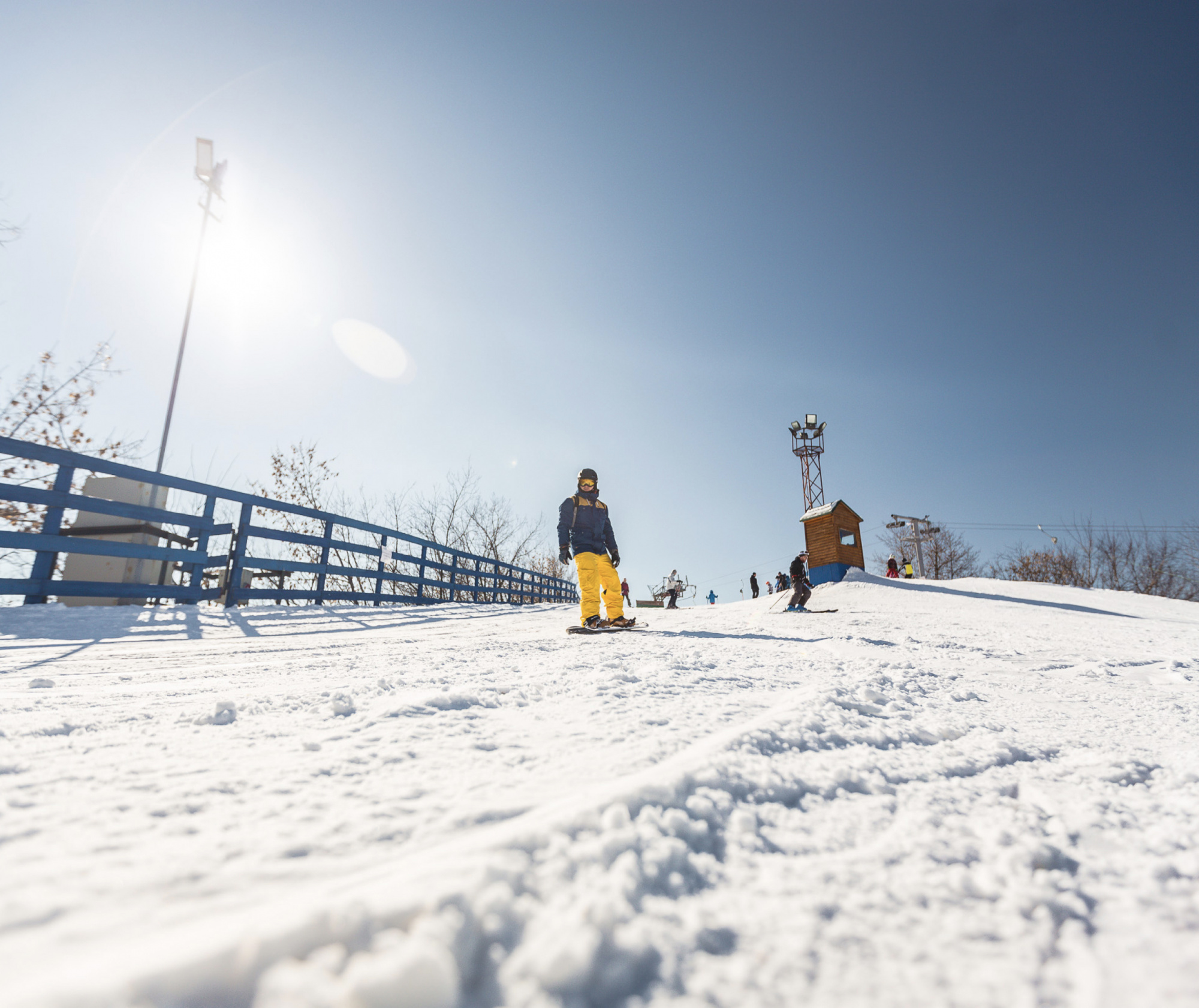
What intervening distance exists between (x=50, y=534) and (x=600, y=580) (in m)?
5.31

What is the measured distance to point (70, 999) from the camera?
1.73 ft

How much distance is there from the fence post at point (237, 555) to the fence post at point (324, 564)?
1020mm

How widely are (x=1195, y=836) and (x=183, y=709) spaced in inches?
107

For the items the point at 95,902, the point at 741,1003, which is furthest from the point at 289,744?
the point at 741,1003

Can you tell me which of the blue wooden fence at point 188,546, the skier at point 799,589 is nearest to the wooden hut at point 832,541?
the skier at point 799,589

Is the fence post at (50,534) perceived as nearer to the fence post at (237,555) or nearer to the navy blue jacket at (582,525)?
the fence post at (237,555)

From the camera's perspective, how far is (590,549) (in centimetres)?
560

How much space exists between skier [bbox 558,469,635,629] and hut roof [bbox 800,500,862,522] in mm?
11550

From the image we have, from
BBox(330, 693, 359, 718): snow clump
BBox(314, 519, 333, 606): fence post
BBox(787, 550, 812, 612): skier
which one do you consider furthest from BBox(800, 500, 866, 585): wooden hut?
BBox(330, 693, 359, 718): snow clump

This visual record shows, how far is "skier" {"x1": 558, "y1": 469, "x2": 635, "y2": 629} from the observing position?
555 cm

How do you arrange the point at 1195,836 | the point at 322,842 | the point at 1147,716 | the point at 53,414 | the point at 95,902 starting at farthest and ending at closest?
the point at 53,414
the point at 1147,716
the point at 1195,836
the point at 322,842
the point at 95,902

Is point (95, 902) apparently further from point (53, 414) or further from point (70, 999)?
point (53, 414)

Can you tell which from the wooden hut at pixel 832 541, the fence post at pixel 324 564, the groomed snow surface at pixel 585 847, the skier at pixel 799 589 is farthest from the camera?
the wooden hut at pixel 832 541

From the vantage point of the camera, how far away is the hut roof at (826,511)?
15.3m
